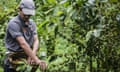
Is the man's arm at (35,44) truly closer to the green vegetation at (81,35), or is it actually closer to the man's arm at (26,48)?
the green vegetation at (81,35)

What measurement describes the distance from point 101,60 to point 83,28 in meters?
0.46

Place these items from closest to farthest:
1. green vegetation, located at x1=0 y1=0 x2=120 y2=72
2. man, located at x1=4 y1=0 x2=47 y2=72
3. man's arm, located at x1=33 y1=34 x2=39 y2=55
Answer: green vegetation, located at x1=0 y1=0 x2=120 y2=72 → man, located at x1=4 y1=0 x2=47 y2=72 → man's arm, located at x1=33 y1=34 x2=39 y2=55

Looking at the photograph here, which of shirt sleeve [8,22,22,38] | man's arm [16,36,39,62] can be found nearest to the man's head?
shirt sleeve [8,22,22,38]

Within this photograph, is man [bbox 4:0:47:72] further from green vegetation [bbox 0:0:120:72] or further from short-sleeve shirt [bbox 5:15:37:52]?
green vegetation [bbox 0:0:120:72]

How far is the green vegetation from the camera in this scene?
378 centimetres

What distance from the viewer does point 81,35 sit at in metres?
4.23

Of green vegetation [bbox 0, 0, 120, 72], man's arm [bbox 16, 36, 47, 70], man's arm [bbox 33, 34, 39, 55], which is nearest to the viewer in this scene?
green vegetation [bbox 0, 0, 120, 72]

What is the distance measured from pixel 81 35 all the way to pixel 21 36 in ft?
2.48

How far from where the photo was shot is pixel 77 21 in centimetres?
402

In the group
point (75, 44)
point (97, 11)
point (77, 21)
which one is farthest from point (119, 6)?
point (75, 44)

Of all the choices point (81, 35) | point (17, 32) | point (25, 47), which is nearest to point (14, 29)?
point (17, 32)

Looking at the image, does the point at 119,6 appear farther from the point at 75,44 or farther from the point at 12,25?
the point at 12,25

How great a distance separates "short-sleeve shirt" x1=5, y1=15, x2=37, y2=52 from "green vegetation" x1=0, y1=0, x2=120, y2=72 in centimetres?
18

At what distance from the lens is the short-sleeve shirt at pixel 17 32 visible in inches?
175
